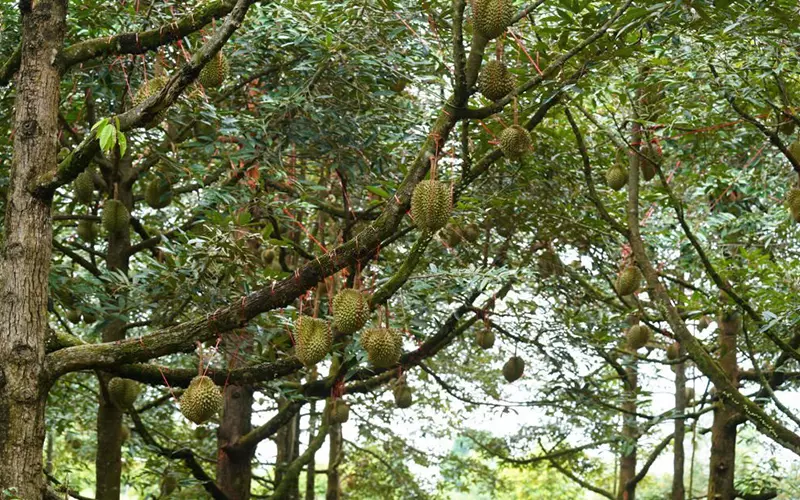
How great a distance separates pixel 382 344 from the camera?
156 inches

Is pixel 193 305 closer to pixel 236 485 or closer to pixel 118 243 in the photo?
pixel 118 243

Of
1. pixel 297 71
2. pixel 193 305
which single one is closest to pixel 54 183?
pixel 193 305

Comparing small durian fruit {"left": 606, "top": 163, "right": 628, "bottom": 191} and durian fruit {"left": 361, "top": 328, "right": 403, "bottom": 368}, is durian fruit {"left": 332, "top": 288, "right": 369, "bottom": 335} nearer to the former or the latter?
durian fruit {"left": 361, "top": 328, "right": 403, "bottom": 368}

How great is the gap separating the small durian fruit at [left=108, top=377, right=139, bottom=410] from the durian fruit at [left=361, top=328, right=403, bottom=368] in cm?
268

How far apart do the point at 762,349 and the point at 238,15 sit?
5.59 metres

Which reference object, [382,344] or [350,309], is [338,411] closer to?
[382,344]

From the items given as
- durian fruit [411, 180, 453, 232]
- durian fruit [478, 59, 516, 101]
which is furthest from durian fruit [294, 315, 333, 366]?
durian fruit [478, 59, 516, 101]

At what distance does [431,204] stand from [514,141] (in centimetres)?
49

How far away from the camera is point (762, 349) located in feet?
24.9

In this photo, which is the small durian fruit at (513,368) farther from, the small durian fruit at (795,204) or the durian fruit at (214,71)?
the durian fruit at (214,71)

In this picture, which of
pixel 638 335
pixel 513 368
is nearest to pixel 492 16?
pixel 638 335

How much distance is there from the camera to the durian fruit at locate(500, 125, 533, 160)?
12.0 feet

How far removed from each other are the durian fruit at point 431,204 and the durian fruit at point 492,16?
57cm

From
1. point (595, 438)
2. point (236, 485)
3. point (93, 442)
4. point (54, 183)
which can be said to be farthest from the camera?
point (93, 442)
